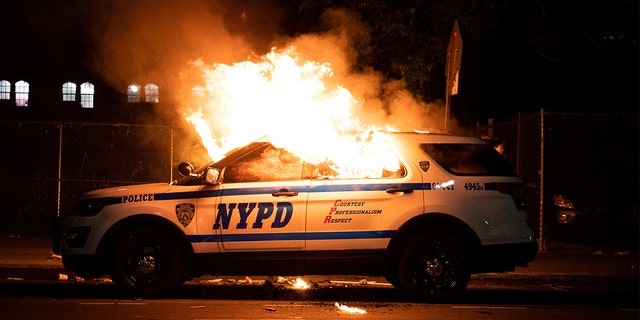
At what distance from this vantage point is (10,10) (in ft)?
77.2

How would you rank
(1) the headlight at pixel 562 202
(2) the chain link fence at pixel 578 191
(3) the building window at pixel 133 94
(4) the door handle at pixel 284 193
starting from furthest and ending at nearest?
(3) the building window at pixel 133 94 → (2) the chain link fence at pixel 578 191 → (1) the headlight at pixel 562 202 → (4) the door handle at pixel 284 193

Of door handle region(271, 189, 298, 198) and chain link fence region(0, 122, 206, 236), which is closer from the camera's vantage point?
door handle region(271, 189, 298, 198)

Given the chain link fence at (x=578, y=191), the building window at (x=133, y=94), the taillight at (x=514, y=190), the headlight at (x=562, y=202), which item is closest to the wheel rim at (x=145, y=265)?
the taillight at (x=514, y=190)

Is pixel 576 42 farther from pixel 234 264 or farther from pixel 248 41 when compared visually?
pixel 234 264

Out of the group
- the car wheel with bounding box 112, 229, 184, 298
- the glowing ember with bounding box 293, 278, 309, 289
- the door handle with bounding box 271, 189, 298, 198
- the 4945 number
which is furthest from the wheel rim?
the 4945 number

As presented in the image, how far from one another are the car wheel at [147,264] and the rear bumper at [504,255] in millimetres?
3155

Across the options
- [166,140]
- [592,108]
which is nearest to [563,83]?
[592,108]

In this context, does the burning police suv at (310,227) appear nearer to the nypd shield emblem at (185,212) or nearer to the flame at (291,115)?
the nypd shield emblem at (185,212)

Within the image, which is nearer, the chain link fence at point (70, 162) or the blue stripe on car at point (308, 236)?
the blue stripe on car at point (308, 236)

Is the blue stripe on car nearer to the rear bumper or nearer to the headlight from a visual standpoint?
the rear bumper

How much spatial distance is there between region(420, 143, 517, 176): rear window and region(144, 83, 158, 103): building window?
2105 cm

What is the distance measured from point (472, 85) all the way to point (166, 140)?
318 inches

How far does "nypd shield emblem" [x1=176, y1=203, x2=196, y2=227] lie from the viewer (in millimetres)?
8117

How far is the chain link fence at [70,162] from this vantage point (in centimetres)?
1534
